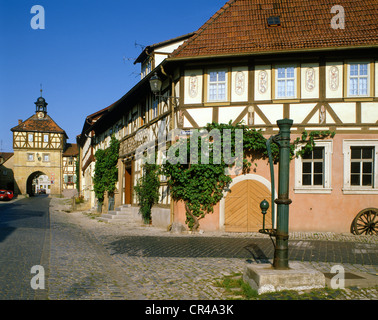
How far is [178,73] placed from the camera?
14539 mm

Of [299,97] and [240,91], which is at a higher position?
[240,91]

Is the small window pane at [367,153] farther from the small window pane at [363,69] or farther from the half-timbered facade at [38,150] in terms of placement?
the half-timbered facade at [38,150]

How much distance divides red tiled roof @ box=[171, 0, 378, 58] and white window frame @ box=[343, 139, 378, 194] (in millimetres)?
3077

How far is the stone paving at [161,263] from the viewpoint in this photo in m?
5.84

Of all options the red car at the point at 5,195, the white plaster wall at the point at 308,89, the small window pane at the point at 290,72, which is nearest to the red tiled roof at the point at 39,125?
the red car at the point at 5,195

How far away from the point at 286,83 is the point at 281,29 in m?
2.15

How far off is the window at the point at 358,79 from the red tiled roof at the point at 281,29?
2.50 ft

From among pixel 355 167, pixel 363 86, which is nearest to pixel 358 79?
pixel 363 86

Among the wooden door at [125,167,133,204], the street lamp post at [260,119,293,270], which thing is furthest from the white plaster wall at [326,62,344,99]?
the wooden door at [125,167,133,204]

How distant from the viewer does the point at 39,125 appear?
228ft

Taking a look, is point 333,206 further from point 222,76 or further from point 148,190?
point 148,190

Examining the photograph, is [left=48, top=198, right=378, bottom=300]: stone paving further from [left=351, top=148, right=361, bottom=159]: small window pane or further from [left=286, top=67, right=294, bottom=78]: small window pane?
[left=286, top=67, right=294, bottom=78]: small window pane

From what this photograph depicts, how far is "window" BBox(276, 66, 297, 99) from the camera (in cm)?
1367
